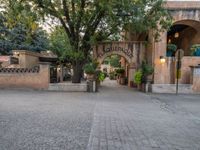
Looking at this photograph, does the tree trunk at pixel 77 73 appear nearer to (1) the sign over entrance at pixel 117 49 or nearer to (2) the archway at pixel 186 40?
(1) the sign over entrance at pixel 117 49

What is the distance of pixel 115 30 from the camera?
1841cm

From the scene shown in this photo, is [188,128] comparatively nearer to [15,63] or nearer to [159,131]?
[159,131]

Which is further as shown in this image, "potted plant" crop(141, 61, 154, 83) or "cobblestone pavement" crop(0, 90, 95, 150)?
"potted plant" crop(141, 61, 154, 83)

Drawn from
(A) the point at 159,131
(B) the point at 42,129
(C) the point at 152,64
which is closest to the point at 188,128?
(A) the point at 159,131

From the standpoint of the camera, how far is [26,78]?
1709cm

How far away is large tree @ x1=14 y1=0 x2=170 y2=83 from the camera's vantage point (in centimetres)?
1595

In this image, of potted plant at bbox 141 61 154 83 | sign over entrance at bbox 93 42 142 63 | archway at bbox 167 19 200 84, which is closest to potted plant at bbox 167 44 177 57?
archway at bbox 167 19 200 84

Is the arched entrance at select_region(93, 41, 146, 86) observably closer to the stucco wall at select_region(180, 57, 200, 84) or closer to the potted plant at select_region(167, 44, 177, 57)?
the potted plant at select_region(167, 44, 177, 57)

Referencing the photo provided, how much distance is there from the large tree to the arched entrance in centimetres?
133

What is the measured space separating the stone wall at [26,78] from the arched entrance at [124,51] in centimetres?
475

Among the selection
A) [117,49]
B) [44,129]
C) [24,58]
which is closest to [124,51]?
[117,49]

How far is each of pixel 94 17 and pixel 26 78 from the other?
20.9 feet

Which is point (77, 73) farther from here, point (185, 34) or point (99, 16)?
point (185, 34)

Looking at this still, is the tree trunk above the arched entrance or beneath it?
beneath
